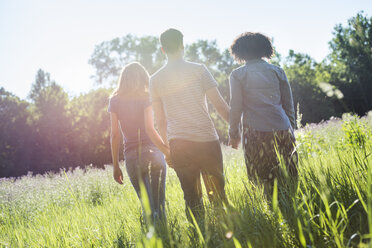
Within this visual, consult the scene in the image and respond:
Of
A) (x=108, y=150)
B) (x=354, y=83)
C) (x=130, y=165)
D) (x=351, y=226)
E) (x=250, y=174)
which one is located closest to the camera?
(x=351, y=226)

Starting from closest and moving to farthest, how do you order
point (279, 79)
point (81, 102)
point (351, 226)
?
point (351, 226) < point (279, 79) < point (81, 102)

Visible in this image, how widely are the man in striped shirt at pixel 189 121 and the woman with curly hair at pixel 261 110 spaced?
0.77ft

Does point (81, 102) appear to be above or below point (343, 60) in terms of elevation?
below

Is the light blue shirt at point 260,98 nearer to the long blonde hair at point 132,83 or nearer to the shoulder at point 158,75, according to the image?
the shoulder at point 158,75

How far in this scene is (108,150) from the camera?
63.1 ft

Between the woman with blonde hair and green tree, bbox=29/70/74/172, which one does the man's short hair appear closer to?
the woman with blonde hair

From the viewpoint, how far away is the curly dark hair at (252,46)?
9.43 ft

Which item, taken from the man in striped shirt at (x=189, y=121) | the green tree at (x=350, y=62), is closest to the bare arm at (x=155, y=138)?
the man in striped shirt at (x=189, y=121)

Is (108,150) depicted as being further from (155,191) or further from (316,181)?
(316,181)

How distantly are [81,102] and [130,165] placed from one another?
64.3ft

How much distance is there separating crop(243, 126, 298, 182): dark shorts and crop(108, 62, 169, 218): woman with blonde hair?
0.88 m

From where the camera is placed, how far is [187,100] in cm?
279

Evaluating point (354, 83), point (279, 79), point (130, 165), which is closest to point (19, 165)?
point (130, 165)

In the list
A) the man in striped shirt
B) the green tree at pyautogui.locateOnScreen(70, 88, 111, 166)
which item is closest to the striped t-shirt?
the man in striped shirt
